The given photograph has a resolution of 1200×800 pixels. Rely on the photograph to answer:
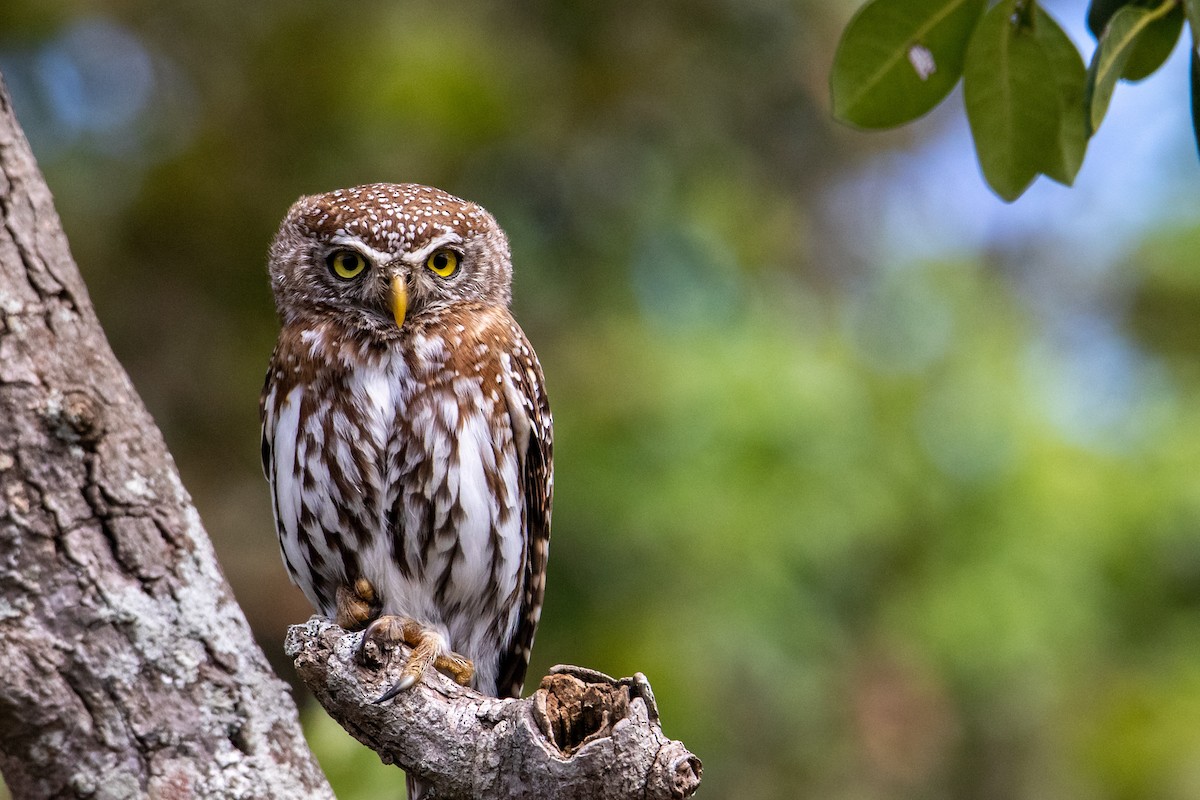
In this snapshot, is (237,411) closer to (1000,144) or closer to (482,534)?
(482,534)

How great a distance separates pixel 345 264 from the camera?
3.62 meters

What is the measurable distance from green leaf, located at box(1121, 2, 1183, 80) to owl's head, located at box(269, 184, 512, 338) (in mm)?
1784

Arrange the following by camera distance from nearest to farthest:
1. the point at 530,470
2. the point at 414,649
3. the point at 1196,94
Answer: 1. the point at 1196,94
2. the point at 414,649
3. the point at 530,470

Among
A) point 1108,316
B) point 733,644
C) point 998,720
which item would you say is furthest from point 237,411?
point 1108,316

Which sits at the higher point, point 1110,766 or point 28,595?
point 1110,766

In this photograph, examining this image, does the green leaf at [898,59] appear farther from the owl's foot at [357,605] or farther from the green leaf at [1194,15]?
the owl's foot at [357,605]

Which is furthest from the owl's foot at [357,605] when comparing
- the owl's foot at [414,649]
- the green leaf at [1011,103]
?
the green leaf at [1011,103]

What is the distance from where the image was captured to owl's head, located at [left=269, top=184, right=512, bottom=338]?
3.53 meters

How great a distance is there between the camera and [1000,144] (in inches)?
97.6

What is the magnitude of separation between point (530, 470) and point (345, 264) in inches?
29.9

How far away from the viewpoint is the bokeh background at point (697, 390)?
5.71 metres

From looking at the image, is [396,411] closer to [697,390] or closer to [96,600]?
[96,600]

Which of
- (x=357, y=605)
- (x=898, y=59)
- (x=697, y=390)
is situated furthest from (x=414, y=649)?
(x=697, y=390)

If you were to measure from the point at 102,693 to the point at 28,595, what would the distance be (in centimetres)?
25
